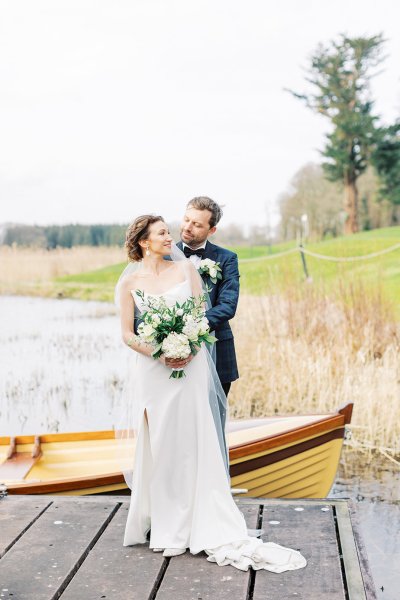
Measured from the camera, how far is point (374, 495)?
6.36 meters

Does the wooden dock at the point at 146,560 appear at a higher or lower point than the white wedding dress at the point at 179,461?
lower

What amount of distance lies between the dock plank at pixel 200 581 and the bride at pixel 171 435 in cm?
10

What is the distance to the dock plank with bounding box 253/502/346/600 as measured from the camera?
3.21m

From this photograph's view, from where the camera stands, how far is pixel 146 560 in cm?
354

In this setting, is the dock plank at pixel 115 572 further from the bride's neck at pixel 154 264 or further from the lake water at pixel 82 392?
the lake water at pixel 82 392

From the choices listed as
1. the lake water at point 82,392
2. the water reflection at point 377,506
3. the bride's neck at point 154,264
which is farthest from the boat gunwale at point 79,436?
the bride's neck at point 154,264

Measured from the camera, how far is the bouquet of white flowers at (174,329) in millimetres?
3496

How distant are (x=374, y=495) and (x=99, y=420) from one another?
335 centimetres

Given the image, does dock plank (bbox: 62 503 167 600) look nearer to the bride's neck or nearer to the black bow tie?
the bride's neck

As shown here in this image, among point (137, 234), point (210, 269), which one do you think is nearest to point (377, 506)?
point (210, 269)

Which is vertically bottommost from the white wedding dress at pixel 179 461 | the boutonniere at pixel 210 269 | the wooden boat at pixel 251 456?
the wooden boat at pixel 251 456

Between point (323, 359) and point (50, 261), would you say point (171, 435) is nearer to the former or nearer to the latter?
point (323, 359)

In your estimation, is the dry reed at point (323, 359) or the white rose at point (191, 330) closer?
the white rose at point (191, 330)

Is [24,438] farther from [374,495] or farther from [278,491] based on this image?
[374,495]
